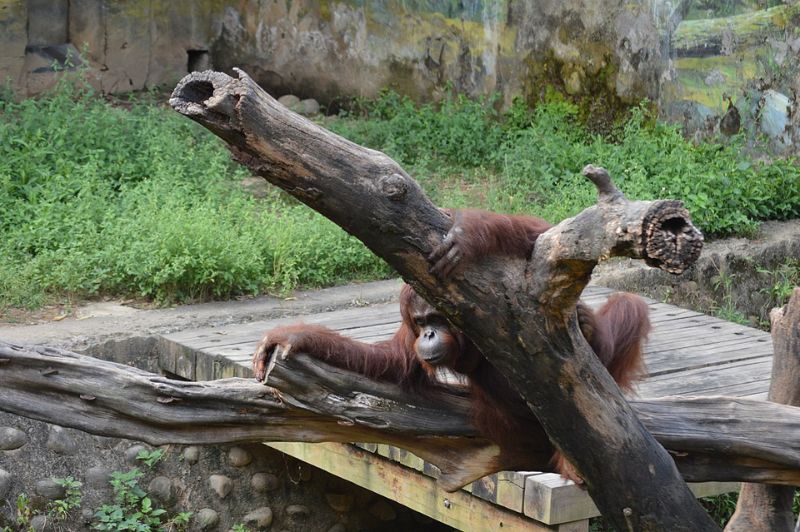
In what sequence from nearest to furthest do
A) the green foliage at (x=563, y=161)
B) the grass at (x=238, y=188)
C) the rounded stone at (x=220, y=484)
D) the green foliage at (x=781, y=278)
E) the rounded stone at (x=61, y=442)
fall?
the rounded stone at (x=61, y=442) → the rounded stone at (x=220, y=484) → the grass at (x=238, y=188) → the green foliage at (x=781, y=278) → the green foliage at (x=563, y=161)

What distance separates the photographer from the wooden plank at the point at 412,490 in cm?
354

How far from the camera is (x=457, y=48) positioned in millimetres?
8695

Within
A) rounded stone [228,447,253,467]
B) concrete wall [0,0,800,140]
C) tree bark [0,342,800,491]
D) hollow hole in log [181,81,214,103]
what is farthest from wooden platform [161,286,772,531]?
concrete wall [0,0,800,140]

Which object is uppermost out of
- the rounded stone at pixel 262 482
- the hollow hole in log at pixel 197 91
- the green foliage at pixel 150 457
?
the hollow hole in log at pixel 197 91

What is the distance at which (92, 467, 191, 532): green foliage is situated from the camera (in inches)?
174

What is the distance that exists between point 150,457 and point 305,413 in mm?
2238

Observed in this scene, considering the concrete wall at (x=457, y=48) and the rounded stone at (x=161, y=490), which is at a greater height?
the concrete wall at (x=457, y=48)

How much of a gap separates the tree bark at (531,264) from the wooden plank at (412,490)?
1.17 metres

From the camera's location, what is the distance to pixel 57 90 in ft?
25.5

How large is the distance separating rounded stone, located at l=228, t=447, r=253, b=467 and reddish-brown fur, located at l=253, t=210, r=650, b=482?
2.07m

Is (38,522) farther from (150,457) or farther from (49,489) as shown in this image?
(150,457)

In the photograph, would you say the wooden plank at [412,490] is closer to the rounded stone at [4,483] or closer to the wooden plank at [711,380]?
the wooden plank at [711,380]

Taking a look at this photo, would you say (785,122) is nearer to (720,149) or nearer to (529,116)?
(720,149)

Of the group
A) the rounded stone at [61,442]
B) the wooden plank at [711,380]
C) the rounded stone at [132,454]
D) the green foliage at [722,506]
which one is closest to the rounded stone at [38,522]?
the rounded stone at [61,442]
